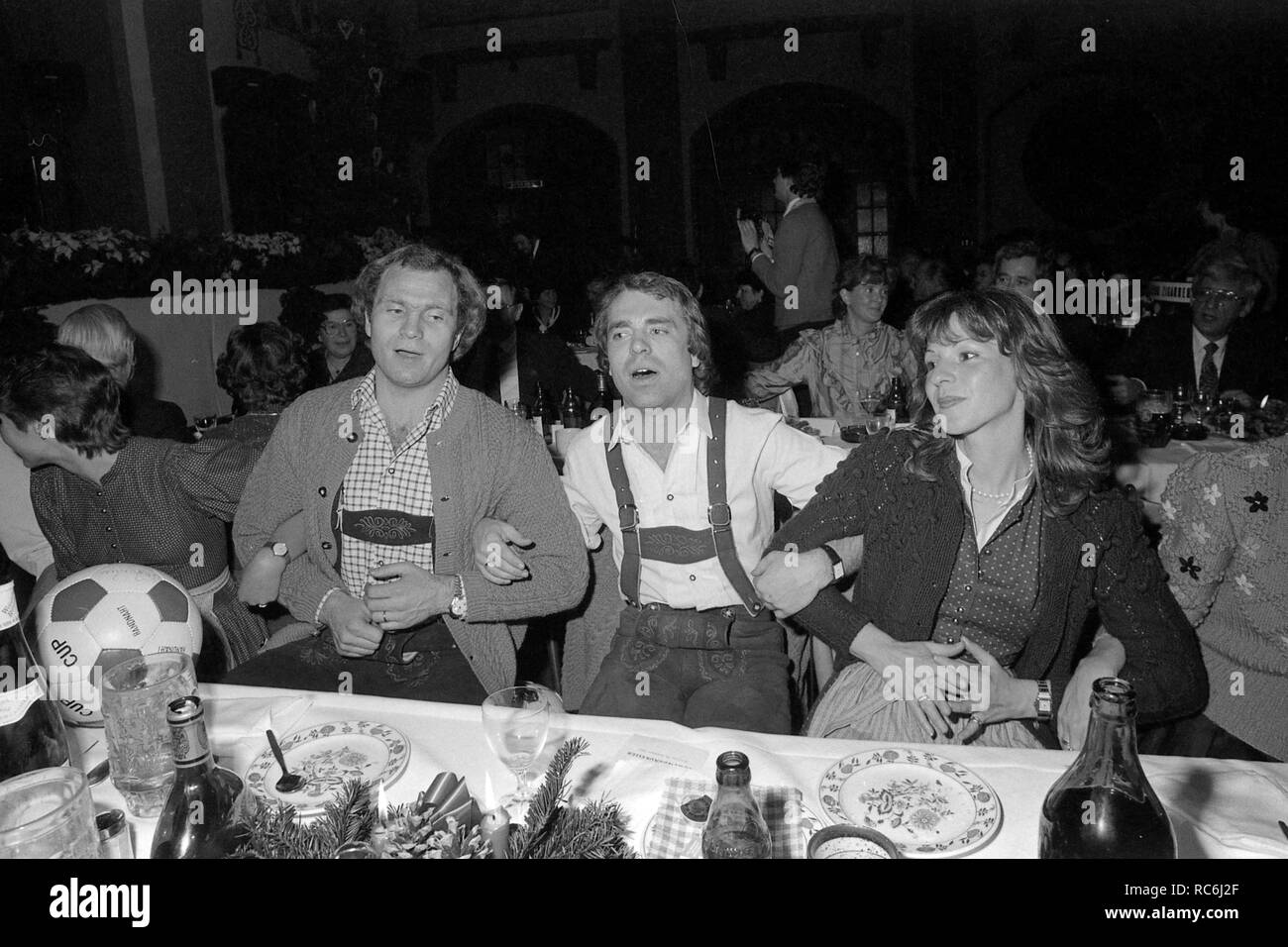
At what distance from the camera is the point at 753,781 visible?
133 cm

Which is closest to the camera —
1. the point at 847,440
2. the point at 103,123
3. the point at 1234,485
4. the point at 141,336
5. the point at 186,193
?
the point at 1234,485

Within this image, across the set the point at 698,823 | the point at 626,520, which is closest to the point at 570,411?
the point at 626,520

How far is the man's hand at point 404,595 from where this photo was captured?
2.06 metres

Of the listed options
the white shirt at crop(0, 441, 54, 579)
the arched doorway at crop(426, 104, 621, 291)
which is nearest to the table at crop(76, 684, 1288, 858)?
the white shirt at crop(0, 441, 54, 579)

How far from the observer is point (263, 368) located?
3.41m

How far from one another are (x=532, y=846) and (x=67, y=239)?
627cm

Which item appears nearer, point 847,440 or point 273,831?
point 273,831

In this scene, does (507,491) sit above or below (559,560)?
above

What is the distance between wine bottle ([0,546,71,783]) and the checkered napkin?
3.23 ft

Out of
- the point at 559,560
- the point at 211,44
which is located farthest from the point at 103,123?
the point at 559,560

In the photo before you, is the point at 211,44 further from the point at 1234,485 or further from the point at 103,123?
the point at 1234,485

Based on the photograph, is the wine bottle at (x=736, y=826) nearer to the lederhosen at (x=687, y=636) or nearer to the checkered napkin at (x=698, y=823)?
the checkered napkin at (x=698, y=823)

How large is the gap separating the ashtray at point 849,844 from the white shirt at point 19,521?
9.29 feet

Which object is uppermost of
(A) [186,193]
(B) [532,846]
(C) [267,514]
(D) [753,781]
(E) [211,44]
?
(E) [211,44]
